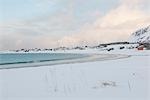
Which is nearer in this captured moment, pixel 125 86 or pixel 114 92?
pixel 114 92

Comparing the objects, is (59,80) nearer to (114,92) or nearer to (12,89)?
(12,89)

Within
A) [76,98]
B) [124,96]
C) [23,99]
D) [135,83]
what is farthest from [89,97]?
[135,83]

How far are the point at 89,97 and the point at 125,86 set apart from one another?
2625 millimetres

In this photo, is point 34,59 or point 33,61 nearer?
point 33,61

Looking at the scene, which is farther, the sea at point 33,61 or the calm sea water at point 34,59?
the calm sea water at point 34,59

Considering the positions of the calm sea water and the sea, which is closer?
the sea

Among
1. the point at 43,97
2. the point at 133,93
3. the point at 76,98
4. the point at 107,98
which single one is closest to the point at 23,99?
the point at 43,97

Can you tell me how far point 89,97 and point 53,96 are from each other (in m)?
1.31

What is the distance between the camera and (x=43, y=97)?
12039 millimetres

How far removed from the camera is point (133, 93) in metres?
12.5

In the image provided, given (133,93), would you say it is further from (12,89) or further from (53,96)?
(12,89)

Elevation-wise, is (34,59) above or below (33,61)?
below

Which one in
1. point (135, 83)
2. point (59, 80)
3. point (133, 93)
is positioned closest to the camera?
point (133, 93)

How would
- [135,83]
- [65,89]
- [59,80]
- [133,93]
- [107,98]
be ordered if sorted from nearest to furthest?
1. [107,98]
2. [133,93]
3. [65,89]
4. [135,83]
5. [59,80]
